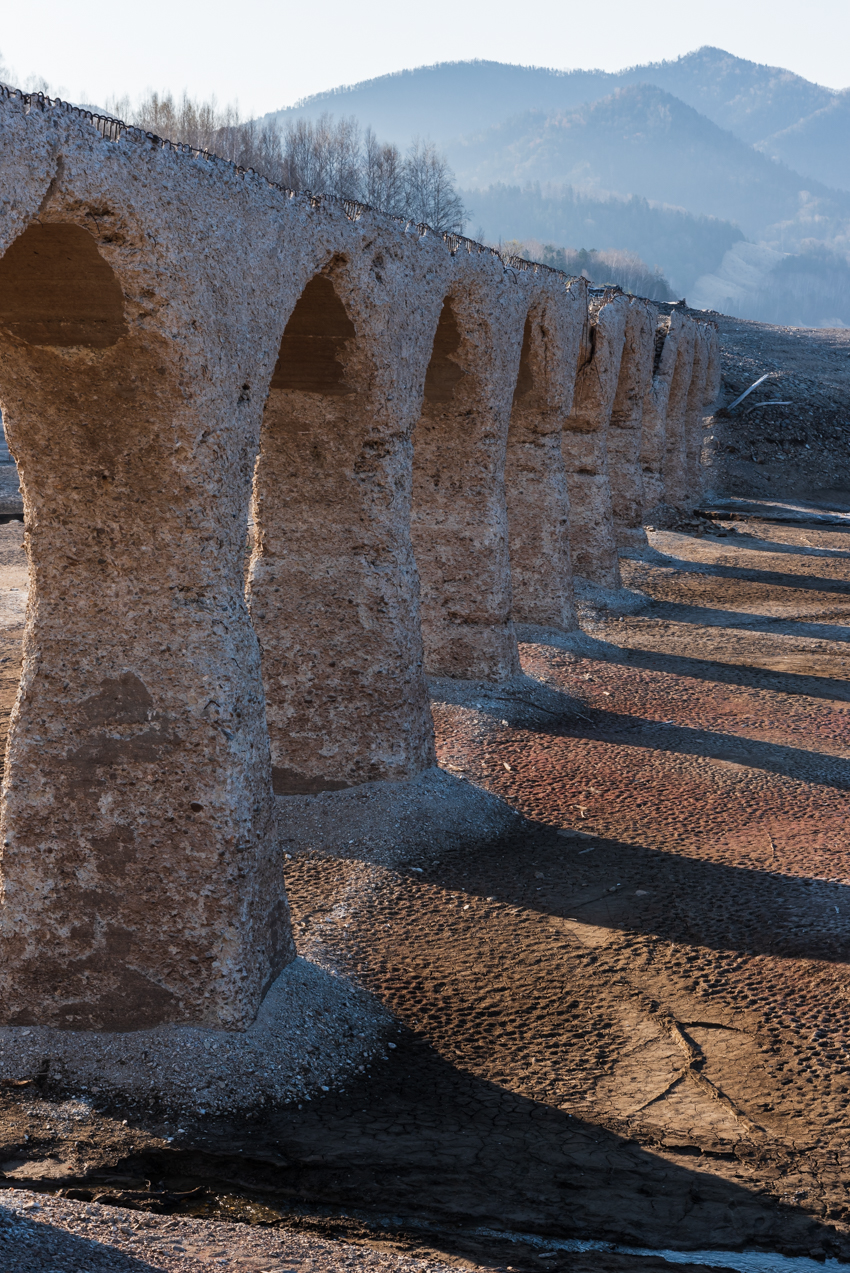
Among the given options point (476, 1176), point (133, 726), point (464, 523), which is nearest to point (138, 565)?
point (133, 726)

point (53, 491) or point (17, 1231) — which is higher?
point (53, 491)

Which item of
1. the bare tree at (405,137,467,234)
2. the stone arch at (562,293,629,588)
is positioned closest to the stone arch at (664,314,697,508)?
the stone arch at (562,293,629,588)

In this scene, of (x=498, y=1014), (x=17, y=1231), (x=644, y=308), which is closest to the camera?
(x=17, y=1231)

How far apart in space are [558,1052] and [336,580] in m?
3.17

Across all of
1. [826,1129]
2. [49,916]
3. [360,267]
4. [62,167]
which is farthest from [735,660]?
[62,167]

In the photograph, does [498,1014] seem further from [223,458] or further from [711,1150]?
[223,458]

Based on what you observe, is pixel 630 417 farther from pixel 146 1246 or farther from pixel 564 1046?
pixel 146 1246

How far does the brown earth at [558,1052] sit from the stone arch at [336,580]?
77 centimetres

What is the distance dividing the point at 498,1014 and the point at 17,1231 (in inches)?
88.8

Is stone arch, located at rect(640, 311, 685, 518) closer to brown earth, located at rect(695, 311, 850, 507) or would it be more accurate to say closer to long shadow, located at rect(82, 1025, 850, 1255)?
brown earth, located at rect(695, 311, 850, 507)

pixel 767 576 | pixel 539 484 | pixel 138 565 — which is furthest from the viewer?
pixel 767 576

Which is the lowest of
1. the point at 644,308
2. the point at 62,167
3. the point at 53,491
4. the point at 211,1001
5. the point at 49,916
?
the point at 211,1001

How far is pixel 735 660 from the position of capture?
10.8 m

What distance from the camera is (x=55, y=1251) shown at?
3.09 meters
